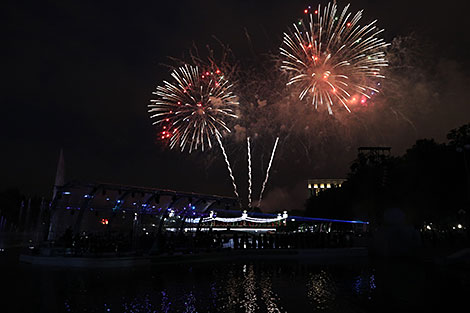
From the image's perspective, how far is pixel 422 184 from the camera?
4159cm

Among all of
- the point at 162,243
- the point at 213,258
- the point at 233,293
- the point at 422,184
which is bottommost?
the point at 233,293

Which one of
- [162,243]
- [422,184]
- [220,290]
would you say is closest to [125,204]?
[162,243]

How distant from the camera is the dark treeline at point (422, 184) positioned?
3959 centimetres

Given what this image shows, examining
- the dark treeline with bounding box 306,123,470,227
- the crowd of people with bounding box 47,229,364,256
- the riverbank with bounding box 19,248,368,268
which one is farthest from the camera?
the dark treeline with bounding box 306,123,470,227

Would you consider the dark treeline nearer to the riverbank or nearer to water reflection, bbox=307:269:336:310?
the riverbank

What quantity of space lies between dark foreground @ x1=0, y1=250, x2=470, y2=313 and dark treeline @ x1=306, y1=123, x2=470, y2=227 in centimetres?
1691

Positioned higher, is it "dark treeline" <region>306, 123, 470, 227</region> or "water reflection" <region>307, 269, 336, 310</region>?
"dark treeline" <region>306, 123, 470, 227</region>

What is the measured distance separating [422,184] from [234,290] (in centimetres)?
3403

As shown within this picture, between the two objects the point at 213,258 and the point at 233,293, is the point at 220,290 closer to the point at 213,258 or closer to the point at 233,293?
the point at 233,293

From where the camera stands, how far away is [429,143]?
4428cm

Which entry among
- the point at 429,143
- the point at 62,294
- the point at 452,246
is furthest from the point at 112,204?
the point at 429,143

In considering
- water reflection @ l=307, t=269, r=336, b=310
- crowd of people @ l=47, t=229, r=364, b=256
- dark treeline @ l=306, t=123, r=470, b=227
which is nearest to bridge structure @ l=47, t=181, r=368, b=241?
crowd of people @ l=47, t=229, r=364, b=256

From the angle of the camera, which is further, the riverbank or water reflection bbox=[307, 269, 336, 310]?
the riverbank

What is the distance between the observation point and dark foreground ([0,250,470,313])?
1177cm
